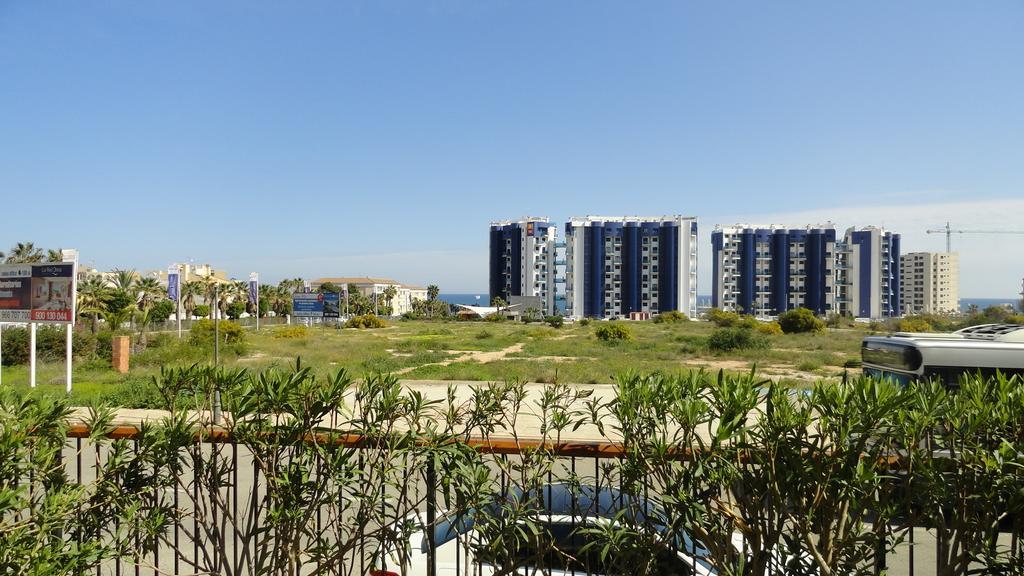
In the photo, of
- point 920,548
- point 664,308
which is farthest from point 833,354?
point 664,308

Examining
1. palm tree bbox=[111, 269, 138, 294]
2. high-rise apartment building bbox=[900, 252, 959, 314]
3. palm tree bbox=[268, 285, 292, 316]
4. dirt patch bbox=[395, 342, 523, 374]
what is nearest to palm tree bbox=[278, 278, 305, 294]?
palm tree bbox=[268, 285, 292, 316]

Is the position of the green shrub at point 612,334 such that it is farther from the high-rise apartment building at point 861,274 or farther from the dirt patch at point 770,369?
the high-rise apartment building at point 861,274

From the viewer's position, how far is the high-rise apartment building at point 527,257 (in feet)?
305

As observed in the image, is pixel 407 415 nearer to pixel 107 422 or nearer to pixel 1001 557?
pixel 107 422

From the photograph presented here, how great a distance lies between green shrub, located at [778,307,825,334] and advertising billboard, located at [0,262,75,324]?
45248 millimetres

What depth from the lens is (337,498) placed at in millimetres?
2756

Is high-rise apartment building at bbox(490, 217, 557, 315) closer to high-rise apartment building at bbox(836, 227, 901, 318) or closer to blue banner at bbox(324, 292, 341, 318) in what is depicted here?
blue banner at bbox(324, 292, 341, 318)

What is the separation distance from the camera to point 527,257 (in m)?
92.9

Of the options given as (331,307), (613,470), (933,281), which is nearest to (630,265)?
(331,307)

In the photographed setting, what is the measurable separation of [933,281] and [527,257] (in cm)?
8348

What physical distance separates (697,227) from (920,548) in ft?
277

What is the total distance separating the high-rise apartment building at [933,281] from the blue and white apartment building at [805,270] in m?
41.7

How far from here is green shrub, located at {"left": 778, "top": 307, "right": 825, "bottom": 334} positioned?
4719 cm

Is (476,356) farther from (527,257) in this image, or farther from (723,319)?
(527,257)
